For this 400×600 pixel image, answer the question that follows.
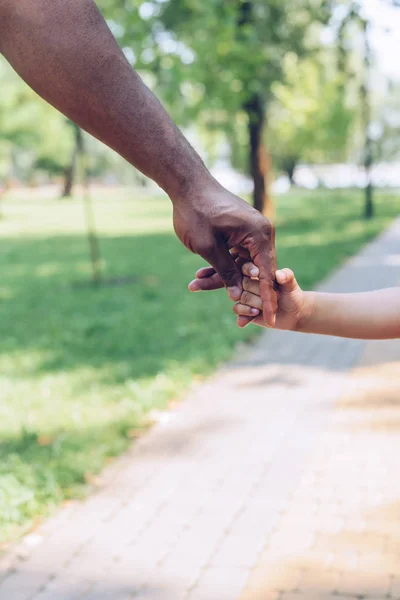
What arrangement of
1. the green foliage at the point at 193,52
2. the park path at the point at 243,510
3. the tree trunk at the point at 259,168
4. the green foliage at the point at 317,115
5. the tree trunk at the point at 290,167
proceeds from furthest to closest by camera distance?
the tree trunk at the point at 290,167, the green foliage at the point at 317,115, the tree trunk at the point at 259,168, the green foliage at the point at 193,52, the park path at the point at 243,510

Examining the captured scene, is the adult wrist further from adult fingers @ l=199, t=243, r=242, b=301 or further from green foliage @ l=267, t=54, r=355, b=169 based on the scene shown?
green foliage @ l=267, t=54, r=355, b=169

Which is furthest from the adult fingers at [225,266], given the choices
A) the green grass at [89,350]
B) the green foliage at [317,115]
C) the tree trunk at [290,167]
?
the tree trunk at [290,167]

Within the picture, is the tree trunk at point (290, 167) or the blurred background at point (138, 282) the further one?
the tree trunk at point (290, 167)

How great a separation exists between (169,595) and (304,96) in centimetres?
2656

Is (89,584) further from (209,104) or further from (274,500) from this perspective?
(209,104)

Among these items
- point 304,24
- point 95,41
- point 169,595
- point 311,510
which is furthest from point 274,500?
point 304,24

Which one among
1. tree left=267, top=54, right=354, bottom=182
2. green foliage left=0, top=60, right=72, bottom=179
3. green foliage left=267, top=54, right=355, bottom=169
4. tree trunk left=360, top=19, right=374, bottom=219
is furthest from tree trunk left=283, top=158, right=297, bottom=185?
tree trunk left=360, top=19, right=374, bottom=219

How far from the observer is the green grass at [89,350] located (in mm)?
4273

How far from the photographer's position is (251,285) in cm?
189

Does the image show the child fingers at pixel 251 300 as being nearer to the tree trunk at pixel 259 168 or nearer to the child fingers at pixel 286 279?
the child fingers at pixel 286 279

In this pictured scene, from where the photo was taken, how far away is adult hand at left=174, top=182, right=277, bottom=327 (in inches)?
66.7

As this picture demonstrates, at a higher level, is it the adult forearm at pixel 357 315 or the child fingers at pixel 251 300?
the child fingers at pixel 251 300

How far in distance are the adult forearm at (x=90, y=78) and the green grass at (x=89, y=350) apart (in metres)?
2.47

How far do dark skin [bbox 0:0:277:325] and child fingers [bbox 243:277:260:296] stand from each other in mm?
123
